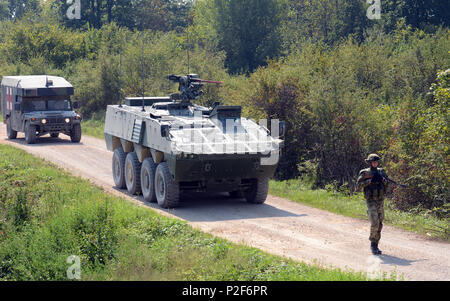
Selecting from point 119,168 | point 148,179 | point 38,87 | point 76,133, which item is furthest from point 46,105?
point 148,179

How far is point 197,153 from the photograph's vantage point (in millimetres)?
13359

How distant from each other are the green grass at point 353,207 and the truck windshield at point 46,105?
426 inches

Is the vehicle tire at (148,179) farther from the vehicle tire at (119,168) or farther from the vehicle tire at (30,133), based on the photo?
the vehicle tire at (30,133)

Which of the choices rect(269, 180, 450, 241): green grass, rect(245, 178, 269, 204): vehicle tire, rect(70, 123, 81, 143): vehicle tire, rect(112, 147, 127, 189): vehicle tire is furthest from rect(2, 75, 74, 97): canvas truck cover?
rect(245, 178, 269, 204): vehicle tire

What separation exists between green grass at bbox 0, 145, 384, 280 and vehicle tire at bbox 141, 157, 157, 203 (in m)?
0.90

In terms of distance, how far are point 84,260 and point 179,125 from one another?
14.1ft

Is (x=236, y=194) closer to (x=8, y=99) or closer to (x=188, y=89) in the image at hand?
(x=188, y=89)

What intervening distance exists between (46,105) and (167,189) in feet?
41.5

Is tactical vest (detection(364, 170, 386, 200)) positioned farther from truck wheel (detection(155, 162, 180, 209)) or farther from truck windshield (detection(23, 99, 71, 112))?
truck windshield (detection(23, 99, 71, 112))

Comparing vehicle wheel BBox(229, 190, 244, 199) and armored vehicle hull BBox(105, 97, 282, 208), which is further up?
armored vehicle hull BBox(105, 97, 282, 208)

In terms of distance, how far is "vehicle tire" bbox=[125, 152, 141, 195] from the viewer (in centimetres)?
1580

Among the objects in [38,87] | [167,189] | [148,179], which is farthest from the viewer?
[38,87]

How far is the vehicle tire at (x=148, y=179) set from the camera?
584 inches
